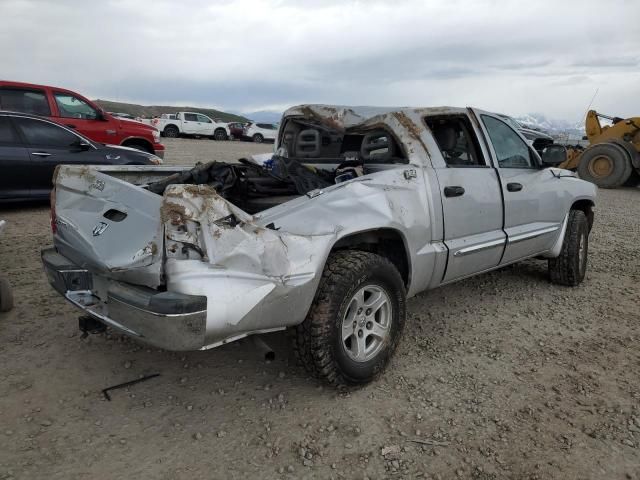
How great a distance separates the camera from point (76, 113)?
9.74 metres

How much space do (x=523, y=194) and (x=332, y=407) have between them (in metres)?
2.54

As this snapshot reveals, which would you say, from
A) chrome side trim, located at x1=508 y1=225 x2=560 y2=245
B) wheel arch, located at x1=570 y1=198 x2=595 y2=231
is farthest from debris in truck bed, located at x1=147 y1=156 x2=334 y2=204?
wheel arch, located at x1=570 y1=198 x2=595 y2=231

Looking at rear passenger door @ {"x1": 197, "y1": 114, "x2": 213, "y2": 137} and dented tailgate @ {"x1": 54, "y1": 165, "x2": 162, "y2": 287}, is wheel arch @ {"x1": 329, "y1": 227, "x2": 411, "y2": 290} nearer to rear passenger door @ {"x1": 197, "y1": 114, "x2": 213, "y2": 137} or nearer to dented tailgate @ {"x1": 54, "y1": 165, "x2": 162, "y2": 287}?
dented tailgate @ {"x1": 54, "y1": 165, "x2": 162, "y2": 287}

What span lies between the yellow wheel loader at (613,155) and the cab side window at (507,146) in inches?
399

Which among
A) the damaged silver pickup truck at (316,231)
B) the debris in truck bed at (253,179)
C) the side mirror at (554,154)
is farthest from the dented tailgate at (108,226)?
the side mirror at (554,154)

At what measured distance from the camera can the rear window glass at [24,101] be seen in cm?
859

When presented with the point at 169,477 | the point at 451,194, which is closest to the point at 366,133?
the point at 451,194

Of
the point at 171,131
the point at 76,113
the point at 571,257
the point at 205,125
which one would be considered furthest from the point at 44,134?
the point at 205,125

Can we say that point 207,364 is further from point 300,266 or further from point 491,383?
point 491,383

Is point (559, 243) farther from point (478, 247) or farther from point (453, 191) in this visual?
point (453, 191)

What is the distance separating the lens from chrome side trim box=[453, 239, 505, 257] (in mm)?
3529

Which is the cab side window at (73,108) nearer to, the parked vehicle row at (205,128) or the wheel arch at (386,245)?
the wheel arch at (386,245)

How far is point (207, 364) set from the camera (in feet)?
10.6

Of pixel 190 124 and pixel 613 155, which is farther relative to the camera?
pixel 190 124
